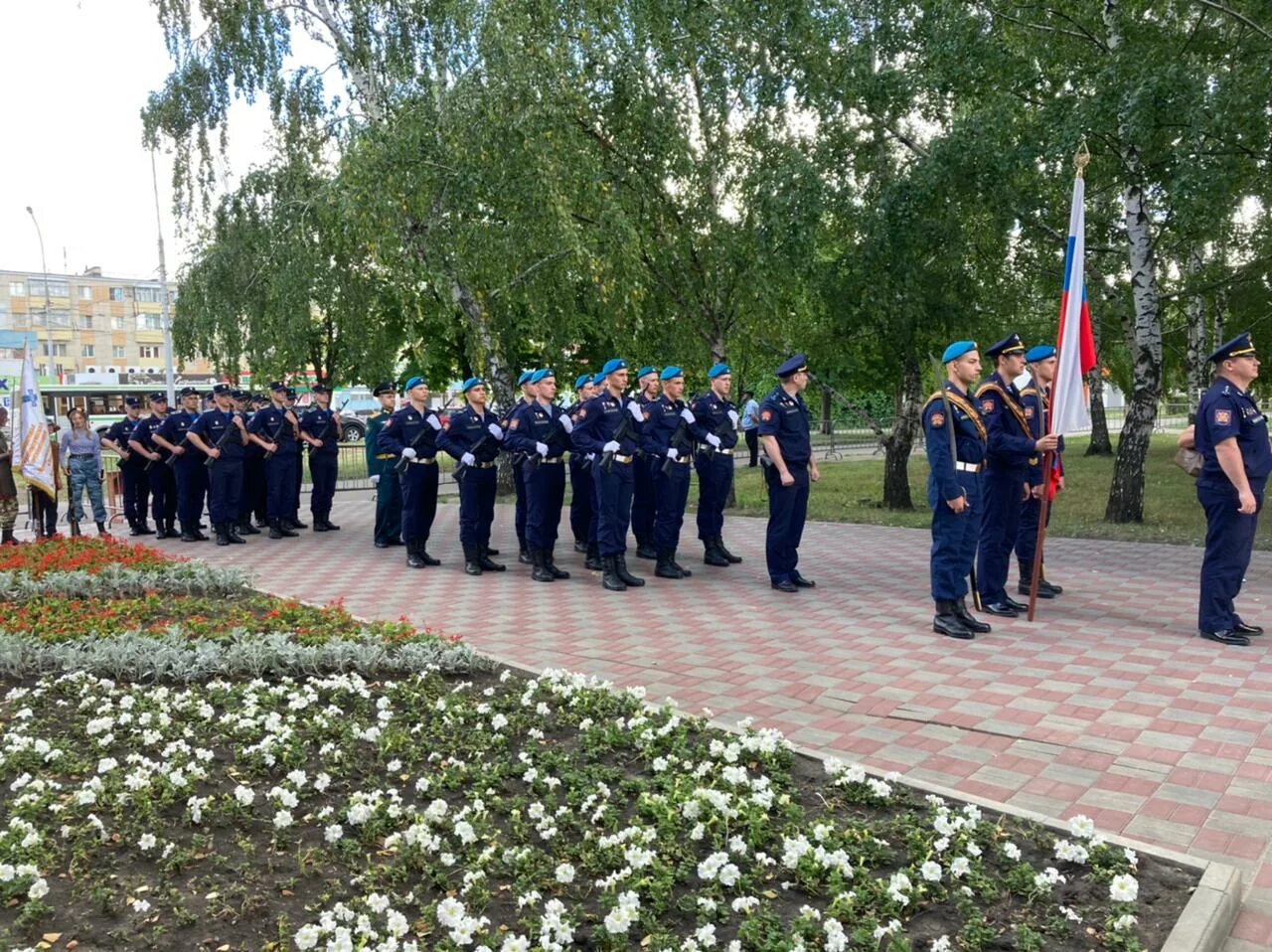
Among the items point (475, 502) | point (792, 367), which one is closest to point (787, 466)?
point (792, 367)

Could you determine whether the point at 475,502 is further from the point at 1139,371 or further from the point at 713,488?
the point at 1139,371

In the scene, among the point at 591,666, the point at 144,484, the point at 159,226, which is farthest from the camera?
the point at 159,226

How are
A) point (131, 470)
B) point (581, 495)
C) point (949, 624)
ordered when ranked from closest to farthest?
1. point (949, 624)
2. point (581, 495)
3. point (131, 470)

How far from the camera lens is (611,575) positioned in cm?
908

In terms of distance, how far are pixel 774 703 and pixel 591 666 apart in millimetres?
1309

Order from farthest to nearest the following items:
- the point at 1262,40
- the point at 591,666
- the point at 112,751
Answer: the point at 1262,40, the point at 591,666, the point at 112,751

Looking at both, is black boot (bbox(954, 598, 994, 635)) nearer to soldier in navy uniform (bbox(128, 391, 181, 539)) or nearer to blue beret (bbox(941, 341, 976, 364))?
blue beret (bbox(941, 341, 976, 364))

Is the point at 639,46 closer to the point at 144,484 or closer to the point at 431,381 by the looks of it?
the point at 144,484

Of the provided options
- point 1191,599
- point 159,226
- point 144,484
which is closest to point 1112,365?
point 1191,599

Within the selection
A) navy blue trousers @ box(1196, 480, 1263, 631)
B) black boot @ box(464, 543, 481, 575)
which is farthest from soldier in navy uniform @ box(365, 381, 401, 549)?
navy blue trousers @ box(1196, 480, 1263, 631)

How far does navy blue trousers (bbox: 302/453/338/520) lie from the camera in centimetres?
1358

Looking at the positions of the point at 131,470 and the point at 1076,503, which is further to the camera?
the point at 1076,503

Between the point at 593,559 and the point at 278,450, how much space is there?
5.26m

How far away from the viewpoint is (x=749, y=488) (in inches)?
773
